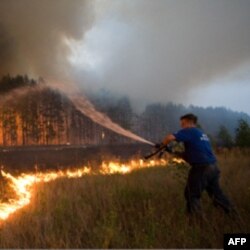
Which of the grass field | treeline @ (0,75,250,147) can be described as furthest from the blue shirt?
treeline @ (0,75,250,147)

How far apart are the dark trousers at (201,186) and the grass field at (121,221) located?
208 mm

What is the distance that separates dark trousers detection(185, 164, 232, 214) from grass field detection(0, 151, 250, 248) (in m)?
0.21

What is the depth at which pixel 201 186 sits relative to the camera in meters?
7.47

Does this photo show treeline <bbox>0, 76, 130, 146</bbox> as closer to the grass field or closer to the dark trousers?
the grass field

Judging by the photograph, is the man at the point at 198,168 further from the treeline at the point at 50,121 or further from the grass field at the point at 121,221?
the treeline at the point at 50,121


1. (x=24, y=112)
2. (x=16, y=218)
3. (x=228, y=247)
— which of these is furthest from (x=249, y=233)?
(x=24, y=112)

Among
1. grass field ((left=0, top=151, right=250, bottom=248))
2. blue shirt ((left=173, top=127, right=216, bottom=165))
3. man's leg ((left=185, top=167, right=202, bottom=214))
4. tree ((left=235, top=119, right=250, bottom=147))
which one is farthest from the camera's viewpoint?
tree ((left=235, top=119, right=250, bottom=147))

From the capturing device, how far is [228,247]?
534 centimetres

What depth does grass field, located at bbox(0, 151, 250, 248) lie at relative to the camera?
6527 millimetres

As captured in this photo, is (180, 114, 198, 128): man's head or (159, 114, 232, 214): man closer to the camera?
(159, 114, 232, 214): man

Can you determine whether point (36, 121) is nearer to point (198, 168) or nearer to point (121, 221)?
point (121, 221)

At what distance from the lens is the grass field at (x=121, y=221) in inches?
257

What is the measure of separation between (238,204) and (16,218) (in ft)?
13.8

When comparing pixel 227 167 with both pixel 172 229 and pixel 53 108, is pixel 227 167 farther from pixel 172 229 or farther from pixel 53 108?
pixel 53 108
